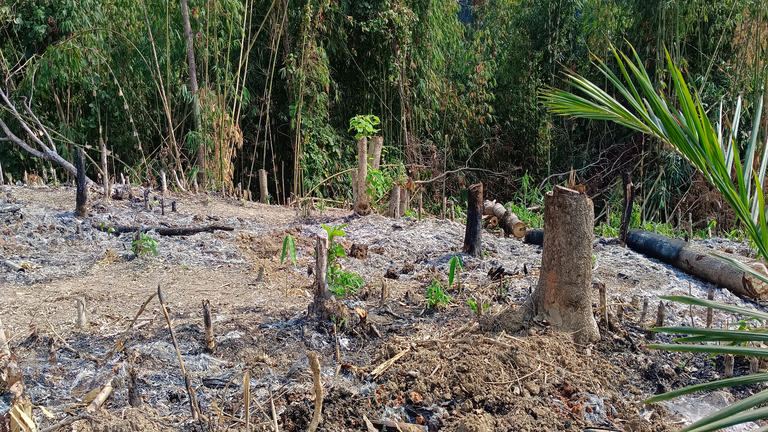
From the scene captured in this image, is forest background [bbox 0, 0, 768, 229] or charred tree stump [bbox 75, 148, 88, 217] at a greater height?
forest background [bbox 0, 0, 768, 229]

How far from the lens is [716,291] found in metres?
3.58

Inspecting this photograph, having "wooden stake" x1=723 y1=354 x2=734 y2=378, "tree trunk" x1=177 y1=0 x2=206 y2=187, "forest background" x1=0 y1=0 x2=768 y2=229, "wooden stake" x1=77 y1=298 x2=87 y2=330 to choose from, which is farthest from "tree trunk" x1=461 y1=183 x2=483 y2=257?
"tree trunk" x1=177 y1=0 x2=206 y2=187

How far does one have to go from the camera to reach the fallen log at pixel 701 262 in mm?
3455

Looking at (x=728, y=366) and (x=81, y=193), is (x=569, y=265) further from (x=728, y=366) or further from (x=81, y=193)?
(x=81, y=193)

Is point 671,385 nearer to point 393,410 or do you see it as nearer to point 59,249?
point 393,410

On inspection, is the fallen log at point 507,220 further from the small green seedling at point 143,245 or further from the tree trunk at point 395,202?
the small green seedling at point 143,245

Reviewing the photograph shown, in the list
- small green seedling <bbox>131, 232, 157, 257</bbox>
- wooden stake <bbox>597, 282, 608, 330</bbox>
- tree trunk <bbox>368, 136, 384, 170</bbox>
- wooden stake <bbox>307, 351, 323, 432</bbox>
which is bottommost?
small green seedling <bbox>131, 232, 157, 257</bbox>

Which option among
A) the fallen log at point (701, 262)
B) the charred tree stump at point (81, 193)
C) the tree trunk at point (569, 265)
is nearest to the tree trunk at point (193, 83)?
the charred tree stump at point (81, 193)

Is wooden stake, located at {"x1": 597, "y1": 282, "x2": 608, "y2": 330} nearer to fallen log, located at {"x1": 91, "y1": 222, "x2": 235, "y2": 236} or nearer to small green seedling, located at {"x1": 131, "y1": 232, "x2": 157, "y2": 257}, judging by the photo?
small green seedling, located at {"x1": 131, "y1": 232, "x2": 157, "y2": 257}

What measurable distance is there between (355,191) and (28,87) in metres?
4.17

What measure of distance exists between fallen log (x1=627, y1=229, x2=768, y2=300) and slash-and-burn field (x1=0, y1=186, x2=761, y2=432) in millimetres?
82

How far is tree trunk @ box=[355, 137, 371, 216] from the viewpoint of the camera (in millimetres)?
5340

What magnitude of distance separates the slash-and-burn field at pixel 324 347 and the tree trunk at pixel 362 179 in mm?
1101

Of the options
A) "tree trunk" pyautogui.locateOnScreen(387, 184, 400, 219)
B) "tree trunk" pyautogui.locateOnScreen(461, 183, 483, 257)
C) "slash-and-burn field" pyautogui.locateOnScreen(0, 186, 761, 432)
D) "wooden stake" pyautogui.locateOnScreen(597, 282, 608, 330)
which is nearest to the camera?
"slash-and-burn field" pyautogui.locateOnScreen(0, 186, 761, 432)
